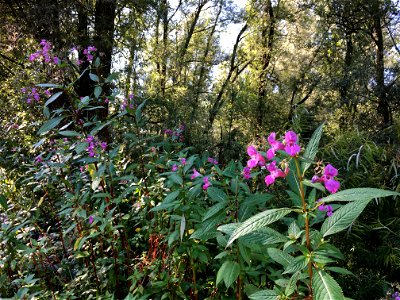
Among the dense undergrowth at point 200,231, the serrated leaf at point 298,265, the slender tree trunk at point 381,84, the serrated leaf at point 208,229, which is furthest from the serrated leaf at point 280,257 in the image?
the slender tree trunk at point 381,84

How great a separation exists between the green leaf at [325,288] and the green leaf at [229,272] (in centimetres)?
36

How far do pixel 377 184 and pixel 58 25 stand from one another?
4823 mm

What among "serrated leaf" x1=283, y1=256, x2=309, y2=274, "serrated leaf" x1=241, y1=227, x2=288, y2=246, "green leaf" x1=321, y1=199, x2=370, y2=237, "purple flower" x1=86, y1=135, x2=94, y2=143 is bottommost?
"serrated leaf" x1=283, y1=256, x2=309, y2=274

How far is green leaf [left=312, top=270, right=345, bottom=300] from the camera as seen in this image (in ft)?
2.51

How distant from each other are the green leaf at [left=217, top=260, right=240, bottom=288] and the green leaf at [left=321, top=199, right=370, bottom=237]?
384 mm

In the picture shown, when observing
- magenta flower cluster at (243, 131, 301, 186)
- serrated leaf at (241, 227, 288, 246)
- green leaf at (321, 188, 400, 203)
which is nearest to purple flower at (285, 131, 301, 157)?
magenta flower cluster at (243, 131, 301, 186)

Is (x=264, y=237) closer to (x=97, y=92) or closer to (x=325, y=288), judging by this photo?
(x=325, y=288)

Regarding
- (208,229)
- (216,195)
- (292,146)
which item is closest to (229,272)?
(208,229)

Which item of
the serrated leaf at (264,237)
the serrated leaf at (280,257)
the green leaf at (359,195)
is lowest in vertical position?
the serrated leaf at (280,257)

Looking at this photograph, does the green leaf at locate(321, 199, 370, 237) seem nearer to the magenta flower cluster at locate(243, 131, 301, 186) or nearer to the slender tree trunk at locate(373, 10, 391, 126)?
the magenta flower cluster at locate(243, 131, 301, 186)

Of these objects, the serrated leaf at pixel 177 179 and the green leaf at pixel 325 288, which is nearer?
the green leaf at pixel 325 288

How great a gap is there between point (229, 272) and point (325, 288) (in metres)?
0.42

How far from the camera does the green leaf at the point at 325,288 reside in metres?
0.76

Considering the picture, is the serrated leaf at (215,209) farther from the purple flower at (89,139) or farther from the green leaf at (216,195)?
the purple flower at (89,139)
